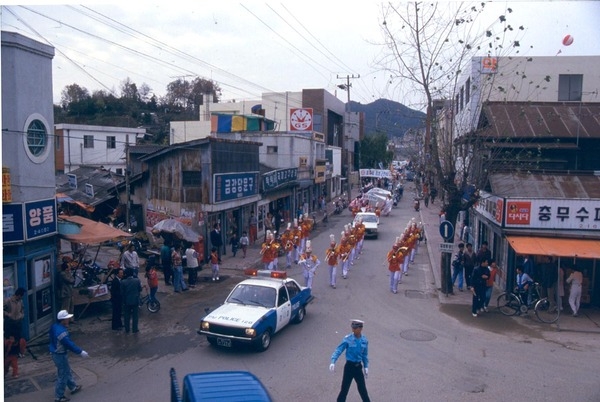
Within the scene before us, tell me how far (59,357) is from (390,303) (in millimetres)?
10459

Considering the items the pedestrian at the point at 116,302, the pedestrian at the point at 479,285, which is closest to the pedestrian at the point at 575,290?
the pedestrian at the point at 479,285

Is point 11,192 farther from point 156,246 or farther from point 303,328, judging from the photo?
point 156,246

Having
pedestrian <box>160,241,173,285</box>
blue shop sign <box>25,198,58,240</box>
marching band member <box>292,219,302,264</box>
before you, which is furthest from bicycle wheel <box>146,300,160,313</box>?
marching band member <box>292,219,302,264</box>

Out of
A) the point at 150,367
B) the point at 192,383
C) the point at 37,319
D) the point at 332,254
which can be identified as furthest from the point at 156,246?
the point at 192,383

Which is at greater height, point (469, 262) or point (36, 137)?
point (36, 137)

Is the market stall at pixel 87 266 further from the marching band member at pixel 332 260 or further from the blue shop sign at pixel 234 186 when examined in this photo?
the blue shop sign at pixel 234 186

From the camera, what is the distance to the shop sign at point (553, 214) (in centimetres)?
1655

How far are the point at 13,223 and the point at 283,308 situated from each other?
6.52m

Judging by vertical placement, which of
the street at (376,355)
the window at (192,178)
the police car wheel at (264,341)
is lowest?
the street at (376,355)

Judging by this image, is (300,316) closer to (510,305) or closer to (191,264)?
(191,264)

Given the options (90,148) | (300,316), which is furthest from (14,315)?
(90,148)

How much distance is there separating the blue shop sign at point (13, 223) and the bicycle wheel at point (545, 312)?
44.3ft

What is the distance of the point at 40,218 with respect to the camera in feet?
43.4

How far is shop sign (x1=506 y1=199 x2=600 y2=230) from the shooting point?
651 inches
